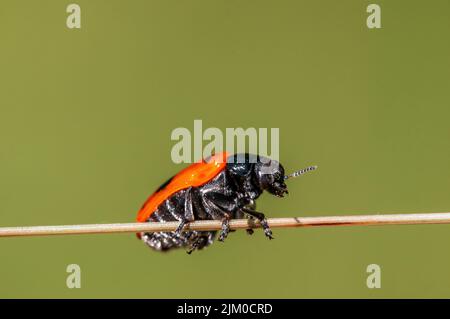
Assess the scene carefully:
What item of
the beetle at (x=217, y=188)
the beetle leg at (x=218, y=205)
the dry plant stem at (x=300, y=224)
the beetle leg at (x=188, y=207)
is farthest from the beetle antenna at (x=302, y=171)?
the dry plant stem at (x=300, y=224)

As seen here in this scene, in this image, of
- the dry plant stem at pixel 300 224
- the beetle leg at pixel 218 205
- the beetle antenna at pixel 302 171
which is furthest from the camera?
the beetle leg at pixel 218 205

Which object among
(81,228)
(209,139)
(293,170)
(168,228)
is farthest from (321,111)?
(81,228)

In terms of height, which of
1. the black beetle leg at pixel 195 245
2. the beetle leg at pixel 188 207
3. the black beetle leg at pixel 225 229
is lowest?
the black beetle leg at pixel 195 245

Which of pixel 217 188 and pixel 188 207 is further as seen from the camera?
pixel 217 188

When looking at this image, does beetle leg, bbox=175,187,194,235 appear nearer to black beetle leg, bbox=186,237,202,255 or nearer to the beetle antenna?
black beetle leg, bbox=186,237,202,255

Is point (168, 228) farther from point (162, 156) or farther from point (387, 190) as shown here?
point (387, 190)

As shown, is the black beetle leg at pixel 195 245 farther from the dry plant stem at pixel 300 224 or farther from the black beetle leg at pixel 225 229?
the dry plant stem at pixel 300 224

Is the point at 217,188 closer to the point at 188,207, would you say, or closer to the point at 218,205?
the point at 218,205

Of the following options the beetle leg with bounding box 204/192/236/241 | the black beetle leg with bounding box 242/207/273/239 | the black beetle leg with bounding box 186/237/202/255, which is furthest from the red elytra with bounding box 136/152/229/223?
the black beetle leg with bounding box 242/207/273/239

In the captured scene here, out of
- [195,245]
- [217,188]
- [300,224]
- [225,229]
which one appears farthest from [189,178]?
[300,224]
